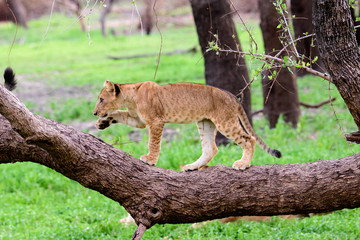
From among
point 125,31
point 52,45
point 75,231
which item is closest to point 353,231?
point 75,231

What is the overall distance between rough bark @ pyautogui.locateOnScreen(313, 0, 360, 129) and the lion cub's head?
68.8 inches

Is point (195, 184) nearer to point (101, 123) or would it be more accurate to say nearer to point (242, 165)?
point (242, 165)

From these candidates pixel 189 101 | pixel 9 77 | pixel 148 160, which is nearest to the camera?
pixel 189 101

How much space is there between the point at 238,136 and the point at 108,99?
1175 millimetres

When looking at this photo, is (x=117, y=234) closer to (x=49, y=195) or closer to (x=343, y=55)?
(x=49, y=195)

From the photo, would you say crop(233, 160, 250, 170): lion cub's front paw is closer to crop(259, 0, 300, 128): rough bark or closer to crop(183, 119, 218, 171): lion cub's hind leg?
crop(183, 119, 218, 171): lion cub's hind leg

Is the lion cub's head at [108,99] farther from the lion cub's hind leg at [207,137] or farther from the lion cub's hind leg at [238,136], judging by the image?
the lion cub's hind leg at [238,136]

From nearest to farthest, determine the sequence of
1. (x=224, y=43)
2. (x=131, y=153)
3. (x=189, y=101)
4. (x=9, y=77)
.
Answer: (x=189, y=101), (x=9, y=77), (x=131, y=153), (x=224, y=43)

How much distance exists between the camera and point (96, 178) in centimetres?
439

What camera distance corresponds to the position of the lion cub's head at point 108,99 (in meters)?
4.54

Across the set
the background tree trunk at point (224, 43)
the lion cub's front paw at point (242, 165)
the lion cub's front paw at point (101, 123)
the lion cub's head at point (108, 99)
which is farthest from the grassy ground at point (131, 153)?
the background tree trunk at point (224, 43)

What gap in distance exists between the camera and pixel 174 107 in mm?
4488

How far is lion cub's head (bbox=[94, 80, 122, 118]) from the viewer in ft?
14.9

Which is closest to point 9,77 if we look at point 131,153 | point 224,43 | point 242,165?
point 242,165
